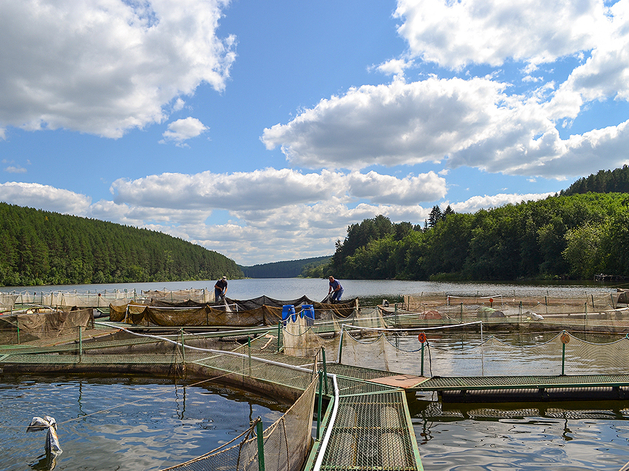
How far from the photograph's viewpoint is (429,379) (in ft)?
38.2

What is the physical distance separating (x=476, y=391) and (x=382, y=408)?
2.97 meters

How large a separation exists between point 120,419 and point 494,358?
1266cm

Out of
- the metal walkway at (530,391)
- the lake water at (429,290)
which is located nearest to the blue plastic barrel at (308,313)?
the metal walkway at (530,391)

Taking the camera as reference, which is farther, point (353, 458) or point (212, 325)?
point (212, 325)

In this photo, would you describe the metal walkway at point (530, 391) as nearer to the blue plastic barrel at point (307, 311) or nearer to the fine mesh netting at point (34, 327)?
the blue plastic barrel at point (307, 311)

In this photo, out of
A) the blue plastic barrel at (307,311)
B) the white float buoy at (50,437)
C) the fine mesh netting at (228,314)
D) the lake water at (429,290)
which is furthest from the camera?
the lake water at (429,290)

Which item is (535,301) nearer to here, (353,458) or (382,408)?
(382,408)

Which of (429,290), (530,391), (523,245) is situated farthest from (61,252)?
(530,391)

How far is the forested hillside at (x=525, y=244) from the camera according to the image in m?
74.6

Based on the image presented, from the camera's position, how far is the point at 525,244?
314ft

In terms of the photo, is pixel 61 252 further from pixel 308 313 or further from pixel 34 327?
pixel 308 313

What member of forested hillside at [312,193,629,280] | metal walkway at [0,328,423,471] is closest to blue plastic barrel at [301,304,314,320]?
metal walkway at [0,328,423,471]

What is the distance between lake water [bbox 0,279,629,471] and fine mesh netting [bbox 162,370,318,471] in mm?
2609

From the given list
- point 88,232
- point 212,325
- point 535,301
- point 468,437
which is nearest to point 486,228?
point 535,301
